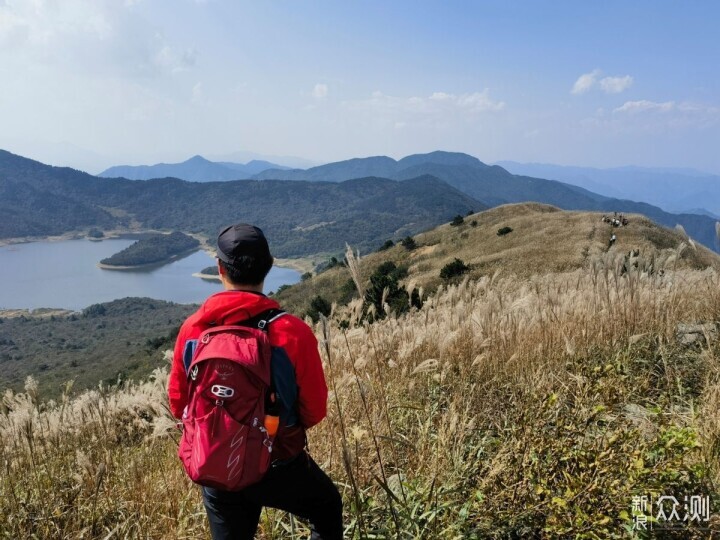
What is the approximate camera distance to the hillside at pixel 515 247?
1025 inches

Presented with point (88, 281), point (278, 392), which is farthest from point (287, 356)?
point (88, 281)

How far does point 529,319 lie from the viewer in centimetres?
427

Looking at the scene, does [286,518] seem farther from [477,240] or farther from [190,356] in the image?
[477,240]

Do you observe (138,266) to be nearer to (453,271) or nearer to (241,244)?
(453,271)

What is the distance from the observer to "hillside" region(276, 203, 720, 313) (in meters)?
26.0

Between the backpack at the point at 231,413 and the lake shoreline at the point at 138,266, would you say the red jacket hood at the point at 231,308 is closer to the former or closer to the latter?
the backpack at the point at 231,413

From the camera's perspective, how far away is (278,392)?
6.01 ft

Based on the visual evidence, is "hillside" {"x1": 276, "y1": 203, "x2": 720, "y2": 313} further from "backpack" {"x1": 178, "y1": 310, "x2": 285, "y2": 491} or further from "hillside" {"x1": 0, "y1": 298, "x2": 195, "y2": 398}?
"hillside" {"x1": 0, "y1": 298, "x2": 195, "y2": 398}

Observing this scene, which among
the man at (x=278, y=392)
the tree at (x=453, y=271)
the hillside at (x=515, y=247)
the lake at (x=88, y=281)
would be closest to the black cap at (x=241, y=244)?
the man at (x=278, y=392)

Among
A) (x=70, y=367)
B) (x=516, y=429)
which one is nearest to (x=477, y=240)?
(x=516, y=429)

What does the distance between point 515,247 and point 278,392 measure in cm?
3440

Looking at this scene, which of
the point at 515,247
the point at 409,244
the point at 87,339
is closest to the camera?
the point at 515,247

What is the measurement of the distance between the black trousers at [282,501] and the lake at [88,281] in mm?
119435

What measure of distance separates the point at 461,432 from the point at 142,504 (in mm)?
1840
